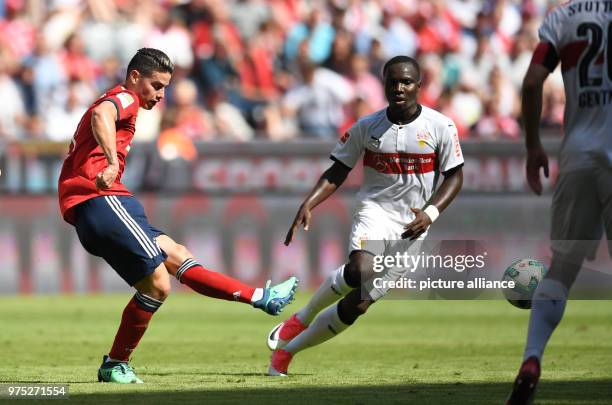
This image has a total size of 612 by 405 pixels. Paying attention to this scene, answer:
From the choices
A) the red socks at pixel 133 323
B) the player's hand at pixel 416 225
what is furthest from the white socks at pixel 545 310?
the red socks at pixel 133 323

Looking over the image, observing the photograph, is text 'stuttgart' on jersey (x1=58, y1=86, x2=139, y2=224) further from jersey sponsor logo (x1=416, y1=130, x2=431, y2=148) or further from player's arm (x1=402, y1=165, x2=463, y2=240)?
jersey sponsor logo (x1=416, y1=130, x2=431, y2=148)

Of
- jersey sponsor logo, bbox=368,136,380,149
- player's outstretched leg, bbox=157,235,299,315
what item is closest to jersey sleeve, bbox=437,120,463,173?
jersey sponsor logo, bbox=368,136,380,149

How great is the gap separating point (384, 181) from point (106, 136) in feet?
7.81

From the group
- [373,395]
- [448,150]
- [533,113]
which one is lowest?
[373,395]

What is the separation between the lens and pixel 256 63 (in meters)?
20.2

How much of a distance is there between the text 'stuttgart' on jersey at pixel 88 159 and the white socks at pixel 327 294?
1.77 m

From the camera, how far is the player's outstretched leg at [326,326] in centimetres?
966

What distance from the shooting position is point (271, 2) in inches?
852

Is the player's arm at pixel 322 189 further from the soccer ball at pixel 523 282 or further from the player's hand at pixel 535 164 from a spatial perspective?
the player's hand at pixel 535 164

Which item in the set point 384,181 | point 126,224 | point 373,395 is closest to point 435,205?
point 384,181

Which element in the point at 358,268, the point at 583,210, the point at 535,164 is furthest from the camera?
the point at 358,268

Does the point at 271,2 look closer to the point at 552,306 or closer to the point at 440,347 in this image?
the point at 440,347

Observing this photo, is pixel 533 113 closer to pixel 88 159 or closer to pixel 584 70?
pixel 584 70

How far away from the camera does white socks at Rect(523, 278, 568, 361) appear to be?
710 cm
